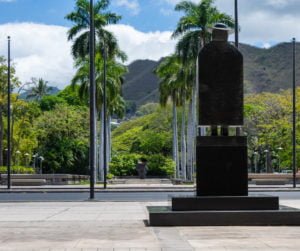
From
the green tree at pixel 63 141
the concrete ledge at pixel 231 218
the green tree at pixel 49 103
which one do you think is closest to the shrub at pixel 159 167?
the green tree at pixel 63 141

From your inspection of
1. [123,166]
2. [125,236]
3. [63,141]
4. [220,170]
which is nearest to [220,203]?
[220,170]

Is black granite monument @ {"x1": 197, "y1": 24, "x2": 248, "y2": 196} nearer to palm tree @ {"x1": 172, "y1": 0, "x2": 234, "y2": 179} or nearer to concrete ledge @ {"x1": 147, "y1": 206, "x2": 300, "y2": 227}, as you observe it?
concrete ledge @ {"x1": 147, "y1": 206, "x2": 300, "y2": 227}

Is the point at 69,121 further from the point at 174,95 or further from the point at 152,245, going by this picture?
the point at 152,245

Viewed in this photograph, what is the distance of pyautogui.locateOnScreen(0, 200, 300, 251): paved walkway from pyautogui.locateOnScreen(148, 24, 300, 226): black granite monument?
0.67m

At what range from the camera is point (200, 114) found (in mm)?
17828

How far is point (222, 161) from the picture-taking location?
17594 millimetres

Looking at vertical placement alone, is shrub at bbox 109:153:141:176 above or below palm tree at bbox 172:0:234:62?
below

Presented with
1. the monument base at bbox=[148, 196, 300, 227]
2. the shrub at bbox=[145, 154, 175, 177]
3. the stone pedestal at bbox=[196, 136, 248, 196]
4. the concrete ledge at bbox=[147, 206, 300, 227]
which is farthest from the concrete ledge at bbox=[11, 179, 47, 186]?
the concrete ledge at bbox=[147, 206, 300, 227]

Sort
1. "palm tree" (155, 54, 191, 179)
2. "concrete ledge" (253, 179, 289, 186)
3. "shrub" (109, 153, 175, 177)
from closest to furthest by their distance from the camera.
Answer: "concrete ledge" (253, 179, 289, 186)
"palm tree" (155, 54, 191, 179)
"shrub" (109, 153, 175, 177)

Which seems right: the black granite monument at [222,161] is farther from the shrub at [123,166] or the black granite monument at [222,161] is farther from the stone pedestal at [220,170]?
the shrub at [123,166]

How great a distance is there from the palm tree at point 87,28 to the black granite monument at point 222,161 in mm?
38413

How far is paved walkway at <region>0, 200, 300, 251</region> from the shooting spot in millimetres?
12438

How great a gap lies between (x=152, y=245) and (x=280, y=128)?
5627 cm

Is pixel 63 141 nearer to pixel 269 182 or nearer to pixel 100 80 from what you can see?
pixel 100 80
